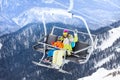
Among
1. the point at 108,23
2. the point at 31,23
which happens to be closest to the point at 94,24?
the point at 108,23

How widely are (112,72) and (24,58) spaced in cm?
306

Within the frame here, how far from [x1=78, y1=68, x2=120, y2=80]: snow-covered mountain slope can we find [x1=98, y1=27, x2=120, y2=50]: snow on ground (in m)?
0.91

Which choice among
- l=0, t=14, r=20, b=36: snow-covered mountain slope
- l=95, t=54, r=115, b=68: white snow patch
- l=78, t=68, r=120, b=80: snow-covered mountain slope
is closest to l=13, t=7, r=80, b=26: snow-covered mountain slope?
l=0, t=14, r=20, b=36: snow-covered mountain slope

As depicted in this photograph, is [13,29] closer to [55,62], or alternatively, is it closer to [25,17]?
[25,17]

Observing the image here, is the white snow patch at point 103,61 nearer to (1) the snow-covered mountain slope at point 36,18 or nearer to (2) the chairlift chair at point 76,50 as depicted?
(1) the snow-covered mountain slope at point 36,18

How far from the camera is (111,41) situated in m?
17.1

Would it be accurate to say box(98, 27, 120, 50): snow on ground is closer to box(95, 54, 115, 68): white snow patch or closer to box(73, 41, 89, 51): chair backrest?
box(95, 54, 115, 68): white snow patch

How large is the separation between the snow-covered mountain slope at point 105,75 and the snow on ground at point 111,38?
911mm

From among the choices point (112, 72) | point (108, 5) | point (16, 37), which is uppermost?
point (108, 5)

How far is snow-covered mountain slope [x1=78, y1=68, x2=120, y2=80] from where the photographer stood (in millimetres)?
18219

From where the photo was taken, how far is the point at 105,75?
19.1 metres

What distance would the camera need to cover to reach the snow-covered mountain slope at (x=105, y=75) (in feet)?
59.8

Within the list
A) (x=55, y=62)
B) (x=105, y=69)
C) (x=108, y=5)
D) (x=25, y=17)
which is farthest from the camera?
(x=105, y=69)

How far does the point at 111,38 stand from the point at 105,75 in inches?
106
